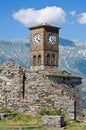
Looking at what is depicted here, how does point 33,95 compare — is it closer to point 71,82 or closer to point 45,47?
point 71,82

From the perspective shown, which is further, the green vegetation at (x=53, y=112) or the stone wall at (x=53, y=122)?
the green vegetation at (x=53, y=112)

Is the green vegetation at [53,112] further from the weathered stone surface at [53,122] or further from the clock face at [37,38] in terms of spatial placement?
the clock face at [37,38]

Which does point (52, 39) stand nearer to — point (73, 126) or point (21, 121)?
point (21, 121)

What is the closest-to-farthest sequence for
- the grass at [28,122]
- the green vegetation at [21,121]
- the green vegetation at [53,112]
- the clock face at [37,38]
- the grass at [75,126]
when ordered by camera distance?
the grass at [75,126]
the grass at [28,122]
the green vegetation at [21,121]
the green vegetation at [53,112]
the clock face at [37,38]

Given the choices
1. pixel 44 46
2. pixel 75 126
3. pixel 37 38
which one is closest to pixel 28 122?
pixel 75 126

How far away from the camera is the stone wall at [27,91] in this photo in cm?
2645

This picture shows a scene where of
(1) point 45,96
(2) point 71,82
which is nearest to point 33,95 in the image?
(1) point 45,96

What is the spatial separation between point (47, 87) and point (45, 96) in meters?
0.62

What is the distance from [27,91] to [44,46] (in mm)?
54587

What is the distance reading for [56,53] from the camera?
82.8 metres

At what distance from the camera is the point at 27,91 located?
26844mm

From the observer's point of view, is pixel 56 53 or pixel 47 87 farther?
pixel 56 53

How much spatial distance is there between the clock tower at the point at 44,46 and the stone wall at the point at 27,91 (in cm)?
5165

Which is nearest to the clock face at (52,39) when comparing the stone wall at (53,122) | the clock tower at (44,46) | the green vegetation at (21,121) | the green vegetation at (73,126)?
the clock tower at (44,46)
